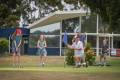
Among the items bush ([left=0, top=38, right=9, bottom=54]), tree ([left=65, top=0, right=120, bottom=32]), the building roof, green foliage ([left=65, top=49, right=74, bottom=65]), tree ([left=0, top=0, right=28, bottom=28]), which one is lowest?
green foliage ([left=65, top=49, right=74, bottom=65])

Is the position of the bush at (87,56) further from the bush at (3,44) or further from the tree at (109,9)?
the bush at (3,44)

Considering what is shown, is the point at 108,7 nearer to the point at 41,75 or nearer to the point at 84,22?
the point at 41,75

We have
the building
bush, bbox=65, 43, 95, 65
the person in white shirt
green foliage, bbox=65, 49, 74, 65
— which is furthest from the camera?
the building

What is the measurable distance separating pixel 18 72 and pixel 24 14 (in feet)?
158

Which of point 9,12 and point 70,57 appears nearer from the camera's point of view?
point 70,57

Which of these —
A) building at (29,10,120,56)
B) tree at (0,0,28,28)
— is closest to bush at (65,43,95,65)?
building at (29,10,120,56)

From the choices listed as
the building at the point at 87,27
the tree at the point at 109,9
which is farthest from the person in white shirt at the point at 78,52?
the building at the point at 87,27

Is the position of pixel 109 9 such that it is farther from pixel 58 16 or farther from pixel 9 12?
pixel 9 12

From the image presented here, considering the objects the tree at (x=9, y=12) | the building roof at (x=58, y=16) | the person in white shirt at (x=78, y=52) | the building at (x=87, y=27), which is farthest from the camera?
the tree at (x=9, y=12)

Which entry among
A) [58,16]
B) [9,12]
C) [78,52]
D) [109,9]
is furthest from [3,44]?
[109,9]

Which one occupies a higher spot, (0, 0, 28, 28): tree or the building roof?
(0, 0, 28, 28): tree

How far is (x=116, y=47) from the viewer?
4672 centimetres

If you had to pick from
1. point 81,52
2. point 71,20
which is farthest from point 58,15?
point 81,52

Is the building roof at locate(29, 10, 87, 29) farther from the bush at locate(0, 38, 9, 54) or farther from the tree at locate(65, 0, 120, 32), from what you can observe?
the tree at locate(65, 0, 120, 32)
